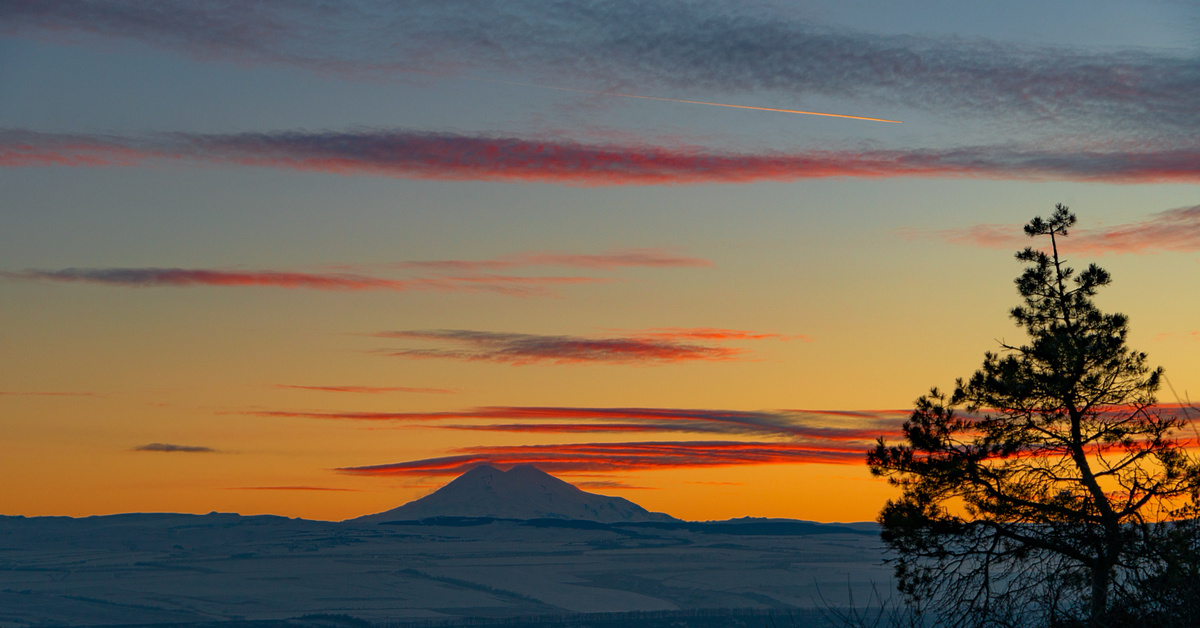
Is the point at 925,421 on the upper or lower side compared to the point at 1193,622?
upper

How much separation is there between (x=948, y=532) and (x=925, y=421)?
3.01 m

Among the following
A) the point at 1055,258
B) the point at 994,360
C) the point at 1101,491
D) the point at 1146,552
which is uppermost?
the point at 1055,258

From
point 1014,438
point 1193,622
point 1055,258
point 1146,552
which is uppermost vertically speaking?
point 1055,258

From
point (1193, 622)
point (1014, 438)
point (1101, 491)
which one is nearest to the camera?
point (1193, 622)

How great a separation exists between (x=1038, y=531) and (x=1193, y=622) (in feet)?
34.7

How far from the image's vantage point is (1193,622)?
14.4 meters

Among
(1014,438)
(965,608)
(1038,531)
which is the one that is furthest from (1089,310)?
(965,608)

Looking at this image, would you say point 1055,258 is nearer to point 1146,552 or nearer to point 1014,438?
point 1014,438

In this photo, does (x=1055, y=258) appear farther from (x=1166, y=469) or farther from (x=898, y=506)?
(x=898, y=506)

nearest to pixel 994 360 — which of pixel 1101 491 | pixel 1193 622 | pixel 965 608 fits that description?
pixel 1101 491

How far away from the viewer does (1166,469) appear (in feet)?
82.8

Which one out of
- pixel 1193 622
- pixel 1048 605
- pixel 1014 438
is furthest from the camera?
pixel 1014 438

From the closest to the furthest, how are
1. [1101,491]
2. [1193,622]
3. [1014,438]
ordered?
[1193,622] < [1101,491] < [1014,438]

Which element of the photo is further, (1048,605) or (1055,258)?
(1055,258)
